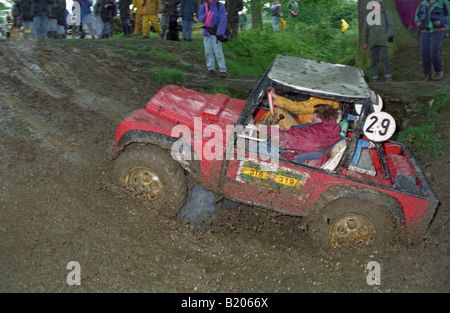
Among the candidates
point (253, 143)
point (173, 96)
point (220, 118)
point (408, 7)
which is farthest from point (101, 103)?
point (408, 7)

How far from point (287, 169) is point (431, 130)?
4081 millimetres

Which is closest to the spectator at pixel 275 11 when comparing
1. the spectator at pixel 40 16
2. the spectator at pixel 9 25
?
the spectator at pixel 40 16

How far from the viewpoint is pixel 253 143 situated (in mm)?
4223

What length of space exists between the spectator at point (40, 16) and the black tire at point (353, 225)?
944cm

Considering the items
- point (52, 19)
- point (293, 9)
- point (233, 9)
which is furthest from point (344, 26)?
point (52, 19)

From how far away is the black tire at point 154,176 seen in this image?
4.32 m

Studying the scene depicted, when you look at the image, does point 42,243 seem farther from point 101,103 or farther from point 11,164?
point 101,103

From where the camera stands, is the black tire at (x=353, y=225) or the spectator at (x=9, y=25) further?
the spectator at (x=9, y=25)

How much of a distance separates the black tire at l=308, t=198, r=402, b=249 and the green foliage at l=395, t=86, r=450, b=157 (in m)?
3.00

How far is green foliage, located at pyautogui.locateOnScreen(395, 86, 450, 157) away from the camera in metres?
6.61

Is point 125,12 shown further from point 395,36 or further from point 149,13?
point 395,36

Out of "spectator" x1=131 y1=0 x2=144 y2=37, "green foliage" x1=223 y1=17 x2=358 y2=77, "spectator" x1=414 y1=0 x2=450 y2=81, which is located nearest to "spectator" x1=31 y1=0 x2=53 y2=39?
"spectator" x1=131 y1=0 x2=144 y2=37

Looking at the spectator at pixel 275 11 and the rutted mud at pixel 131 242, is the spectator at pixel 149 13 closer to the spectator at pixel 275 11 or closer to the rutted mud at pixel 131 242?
the spectator at pixel 275 11

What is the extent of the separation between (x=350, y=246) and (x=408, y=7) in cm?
995
